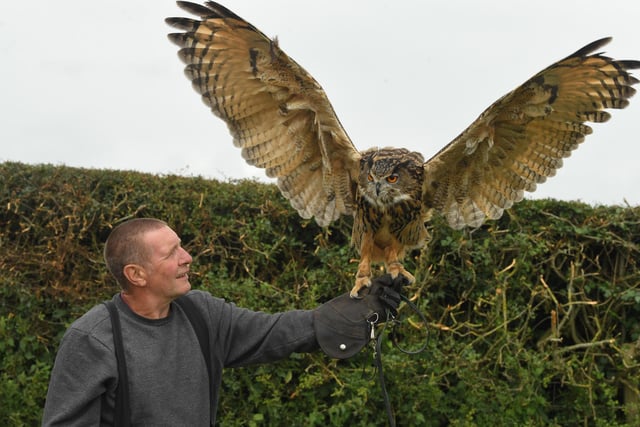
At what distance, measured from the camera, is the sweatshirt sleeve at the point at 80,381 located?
210 cm

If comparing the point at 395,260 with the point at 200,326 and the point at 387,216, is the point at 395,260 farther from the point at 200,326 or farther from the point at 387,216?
the point at 200,326

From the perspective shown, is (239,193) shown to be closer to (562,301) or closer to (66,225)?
(66,225)

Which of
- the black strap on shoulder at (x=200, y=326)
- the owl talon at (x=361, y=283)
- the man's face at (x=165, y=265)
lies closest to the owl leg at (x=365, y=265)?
the owl talon at (x=361, y=283)

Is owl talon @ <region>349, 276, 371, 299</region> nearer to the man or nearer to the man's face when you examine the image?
the man

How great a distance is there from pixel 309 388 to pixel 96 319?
2173mm

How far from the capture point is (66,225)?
465 centimetres

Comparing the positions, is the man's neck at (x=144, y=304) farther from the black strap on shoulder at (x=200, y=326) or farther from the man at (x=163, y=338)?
the black strap on shoulder at (x=200, y=326)

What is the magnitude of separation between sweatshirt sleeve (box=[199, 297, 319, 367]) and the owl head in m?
0.62

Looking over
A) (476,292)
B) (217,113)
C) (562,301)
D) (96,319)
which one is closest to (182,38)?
(217,113)

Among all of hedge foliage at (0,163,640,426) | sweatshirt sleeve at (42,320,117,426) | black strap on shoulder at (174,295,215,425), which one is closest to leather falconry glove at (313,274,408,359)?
black strap on shoulder at (174,295,215,425)

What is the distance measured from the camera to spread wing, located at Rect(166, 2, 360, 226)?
2865 mm

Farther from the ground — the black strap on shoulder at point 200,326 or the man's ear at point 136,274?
the man's ear at point 136,274

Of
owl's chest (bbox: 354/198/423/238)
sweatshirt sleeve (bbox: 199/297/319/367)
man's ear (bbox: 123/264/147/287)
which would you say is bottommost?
sweatshirt sleeve (bbox: 199/297/319/367)

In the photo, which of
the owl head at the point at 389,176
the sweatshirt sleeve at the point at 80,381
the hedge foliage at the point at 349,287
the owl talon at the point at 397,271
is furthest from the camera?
the hedge foliage at the point at 349,287
